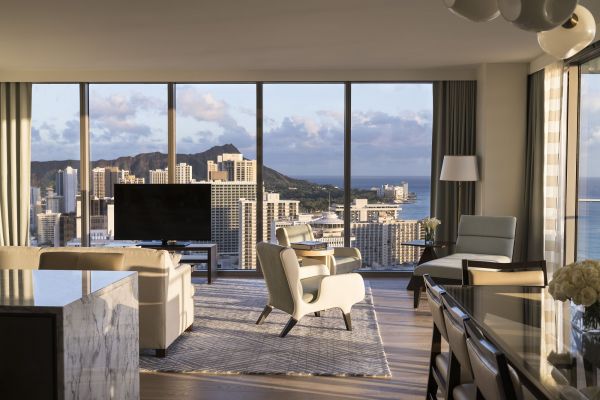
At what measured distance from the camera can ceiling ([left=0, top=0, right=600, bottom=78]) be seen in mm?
5547

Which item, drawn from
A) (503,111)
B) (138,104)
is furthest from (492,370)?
(138,104)

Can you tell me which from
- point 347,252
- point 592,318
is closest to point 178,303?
point 347,252

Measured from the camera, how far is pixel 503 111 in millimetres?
8320

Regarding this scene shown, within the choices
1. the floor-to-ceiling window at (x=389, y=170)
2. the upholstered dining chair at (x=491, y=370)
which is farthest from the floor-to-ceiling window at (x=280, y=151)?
the upholstered dining chair at (x=491, y=370)

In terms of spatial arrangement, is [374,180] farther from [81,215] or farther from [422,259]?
[81,215]

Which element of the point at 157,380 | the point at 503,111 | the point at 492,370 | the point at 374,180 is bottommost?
the point at 157,380

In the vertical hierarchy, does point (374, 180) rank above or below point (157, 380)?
above

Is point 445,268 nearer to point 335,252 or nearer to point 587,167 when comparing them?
point 335,252

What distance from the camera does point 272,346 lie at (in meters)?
5.30

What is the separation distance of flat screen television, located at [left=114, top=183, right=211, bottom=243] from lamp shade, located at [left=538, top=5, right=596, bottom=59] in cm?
627

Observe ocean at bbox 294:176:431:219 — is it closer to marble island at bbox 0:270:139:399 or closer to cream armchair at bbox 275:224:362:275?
cream armchair at bbox 275:224:362:275

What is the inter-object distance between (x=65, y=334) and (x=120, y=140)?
6.98m

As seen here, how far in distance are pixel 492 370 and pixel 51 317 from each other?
1.60m

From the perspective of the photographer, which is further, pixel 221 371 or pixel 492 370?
pixel 221 371
